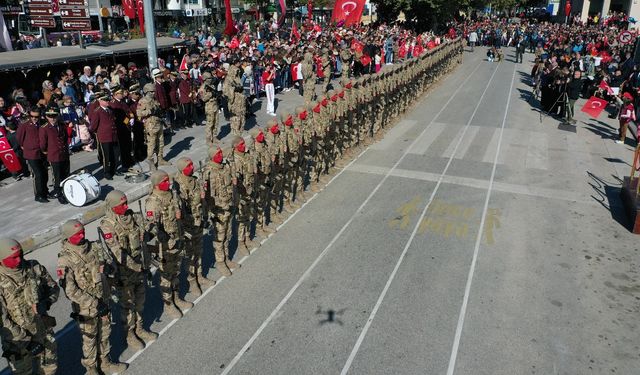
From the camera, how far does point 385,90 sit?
1695cm

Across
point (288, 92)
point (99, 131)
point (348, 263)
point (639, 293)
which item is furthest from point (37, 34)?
point (639, 293)

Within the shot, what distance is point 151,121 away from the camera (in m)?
11.4

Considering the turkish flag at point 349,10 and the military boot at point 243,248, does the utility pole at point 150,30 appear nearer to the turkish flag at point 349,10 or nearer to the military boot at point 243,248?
the military boot at point 243,248

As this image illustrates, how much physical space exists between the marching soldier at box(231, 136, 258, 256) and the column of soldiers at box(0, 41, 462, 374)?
0.06 feet

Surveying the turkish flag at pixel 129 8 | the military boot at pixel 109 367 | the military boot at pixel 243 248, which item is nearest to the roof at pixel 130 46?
the turkish flag at pixel 129 8

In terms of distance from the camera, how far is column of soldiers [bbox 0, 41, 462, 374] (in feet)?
17.0

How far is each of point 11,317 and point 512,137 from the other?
16.2m

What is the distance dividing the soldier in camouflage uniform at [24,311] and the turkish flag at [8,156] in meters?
6.95

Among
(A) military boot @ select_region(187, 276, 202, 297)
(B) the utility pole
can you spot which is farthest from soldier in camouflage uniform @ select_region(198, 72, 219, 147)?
(A) military boot @ select_region(187, 276, 202, 297)

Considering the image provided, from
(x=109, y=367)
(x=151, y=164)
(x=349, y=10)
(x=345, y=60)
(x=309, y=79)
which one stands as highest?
(x=349, y=10)

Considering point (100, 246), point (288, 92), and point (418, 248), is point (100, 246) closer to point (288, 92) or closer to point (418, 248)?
point (418, 248)

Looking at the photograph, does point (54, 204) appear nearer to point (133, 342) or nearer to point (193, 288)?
point (193, 288)

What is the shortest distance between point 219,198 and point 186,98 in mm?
8363

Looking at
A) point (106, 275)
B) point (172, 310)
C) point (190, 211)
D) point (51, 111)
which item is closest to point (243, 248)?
point (190, 211)
